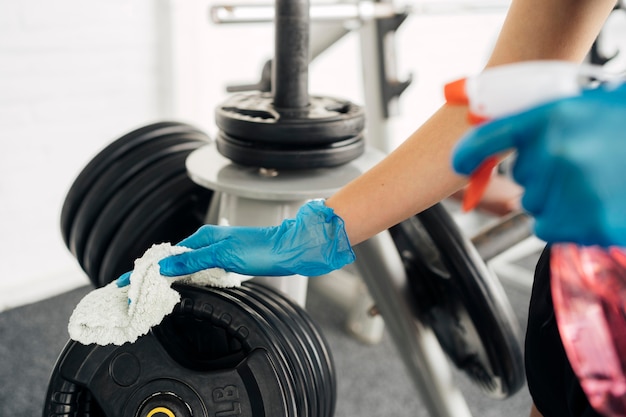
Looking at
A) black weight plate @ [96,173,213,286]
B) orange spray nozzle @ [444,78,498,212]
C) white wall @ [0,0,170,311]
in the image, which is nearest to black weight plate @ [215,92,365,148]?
black weight plate @ [96,173,213,286]

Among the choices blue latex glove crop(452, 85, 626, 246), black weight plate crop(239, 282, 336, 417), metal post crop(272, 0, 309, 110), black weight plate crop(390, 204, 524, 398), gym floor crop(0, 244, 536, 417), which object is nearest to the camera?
blue latex glove crop(452, 85, 626, 246)

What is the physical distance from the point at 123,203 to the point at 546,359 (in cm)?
86

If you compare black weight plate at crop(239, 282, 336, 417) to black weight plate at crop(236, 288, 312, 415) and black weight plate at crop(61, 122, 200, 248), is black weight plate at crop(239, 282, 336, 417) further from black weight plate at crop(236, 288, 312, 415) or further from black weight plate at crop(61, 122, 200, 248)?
black weight plate at crop(61, 122, 200, 248)

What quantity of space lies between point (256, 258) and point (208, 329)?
12cm

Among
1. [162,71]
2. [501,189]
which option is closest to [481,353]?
[501,189]

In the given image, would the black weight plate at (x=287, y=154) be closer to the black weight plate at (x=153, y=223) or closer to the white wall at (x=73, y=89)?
the black weight plate at (x=153, y=223)

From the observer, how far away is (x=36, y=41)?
5.73 ft

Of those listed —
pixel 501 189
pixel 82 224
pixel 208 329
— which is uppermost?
pixel 208 329

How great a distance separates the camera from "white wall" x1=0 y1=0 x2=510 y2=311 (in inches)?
69.2

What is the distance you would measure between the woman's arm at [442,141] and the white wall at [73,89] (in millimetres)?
807

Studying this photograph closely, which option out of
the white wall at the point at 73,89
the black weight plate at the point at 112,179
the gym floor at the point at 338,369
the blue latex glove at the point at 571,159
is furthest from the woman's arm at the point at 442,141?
the gym floor at the point at 338,369

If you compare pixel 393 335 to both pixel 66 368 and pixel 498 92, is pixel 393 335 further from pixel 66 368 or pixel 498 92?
pixel 498 92

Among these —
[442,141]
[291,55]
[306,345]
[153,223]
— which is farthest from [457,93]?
[153,223]

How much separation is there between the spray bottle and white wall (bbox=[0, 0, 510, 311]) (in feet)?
3.15
